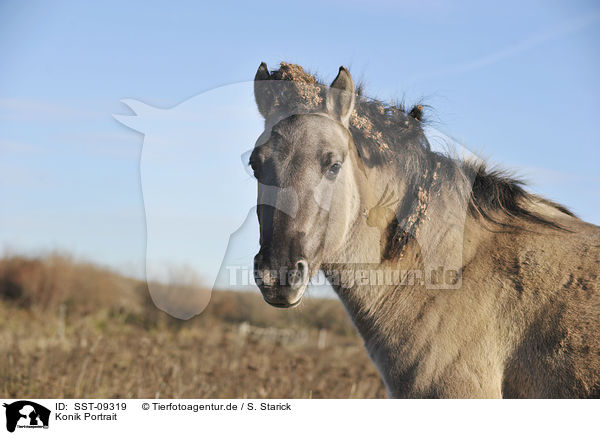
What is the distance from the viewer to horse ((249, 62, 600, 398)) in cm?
354

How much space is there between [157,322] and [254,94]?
1670 cm

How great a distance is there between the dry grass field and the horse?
839 millimetres

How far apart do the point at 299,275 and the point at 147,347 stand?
643cm

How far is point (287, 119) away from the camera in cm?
393

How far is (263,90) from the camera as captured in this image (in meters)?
4.30

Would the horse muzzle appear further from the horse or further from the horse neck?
the horse neck
